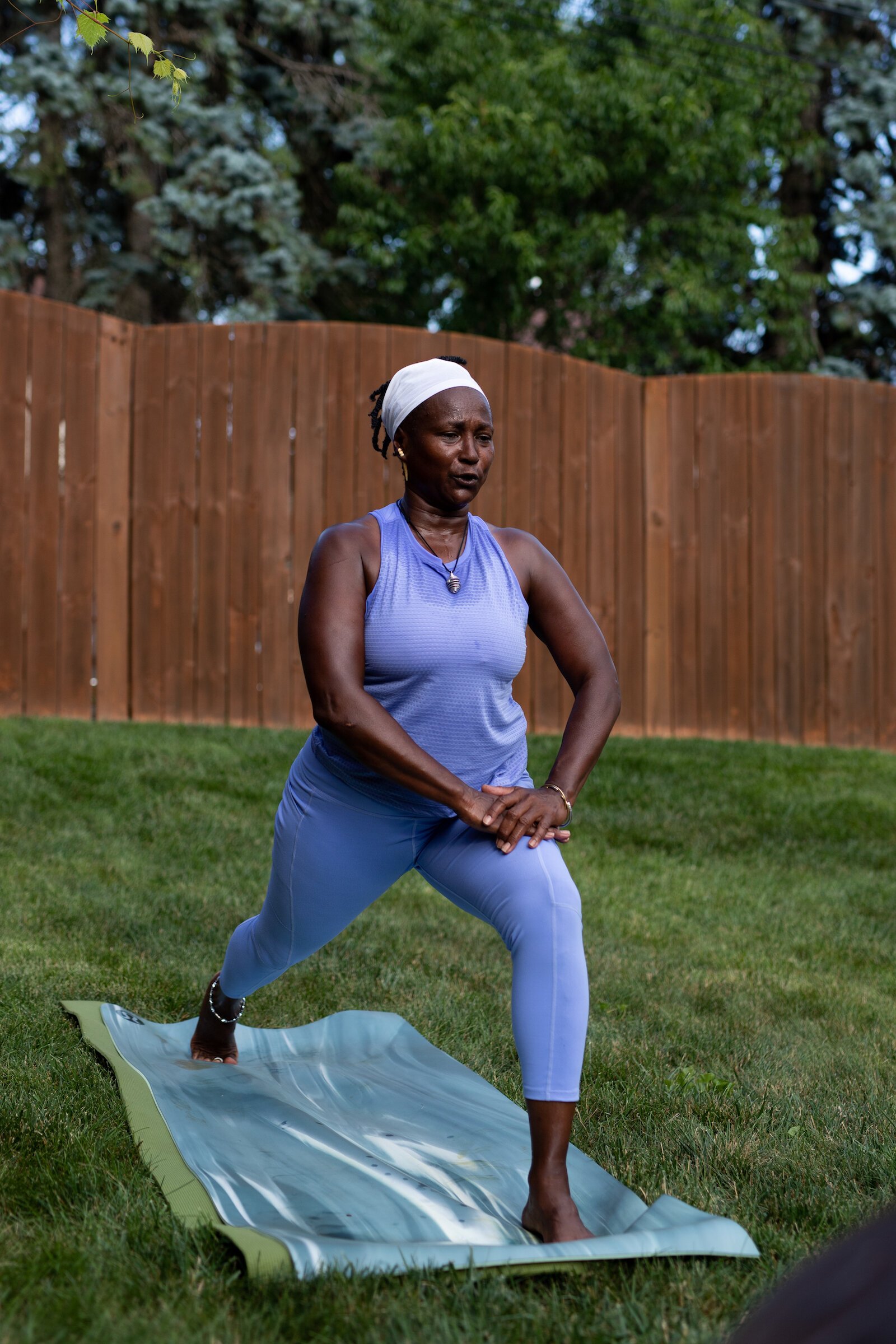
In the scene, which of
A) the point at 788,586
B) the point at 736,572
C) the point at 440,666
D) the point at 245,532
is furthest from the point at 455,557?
the point at 788,586

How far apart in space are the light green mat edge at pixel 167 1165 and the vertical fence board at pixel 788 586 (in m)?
5.67

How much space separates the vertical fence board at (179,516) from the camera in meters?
7.26

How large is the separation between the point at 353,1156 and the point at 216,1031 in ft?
2.58

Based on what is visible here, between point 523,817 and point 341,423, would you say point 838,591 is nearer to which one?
point 341,423

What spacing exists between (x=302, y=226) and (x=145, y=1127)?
12.6 meters

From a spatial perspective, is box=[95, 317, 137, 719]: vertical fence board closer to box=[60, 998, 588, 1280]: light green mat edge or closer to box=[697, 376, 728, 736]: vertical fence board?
box=[697, 376, 728, 736]: vertical fence board

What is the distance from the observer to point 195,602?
7289mm

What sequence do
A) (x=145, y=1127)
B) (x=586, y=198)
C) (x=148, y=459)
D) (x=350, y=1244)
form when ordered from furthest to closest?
(x=586, y=198) < (x=148, y=459) < (x=145, y=1127) < (x=350, y=1244)

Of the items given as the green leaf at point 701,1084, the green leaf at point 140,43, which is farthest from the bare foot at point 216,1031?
the green leaf at point 140,43

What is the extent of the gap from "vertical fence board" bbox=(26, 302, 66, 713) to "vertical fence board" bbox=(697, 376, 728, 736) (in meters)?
3.99

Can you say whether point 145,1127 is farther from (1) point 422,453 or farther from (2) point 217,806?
(2) point 217,806

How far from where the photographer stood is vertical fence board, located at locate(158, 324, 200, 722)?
7.26 metres

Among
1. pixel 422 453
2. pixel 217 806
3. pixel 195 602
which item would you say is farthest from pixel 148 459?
pixel 422 453

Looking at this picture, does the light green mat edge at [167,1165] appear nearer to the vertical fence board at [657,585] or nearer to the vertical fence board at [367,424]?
the vertical fence board at [367,424]
